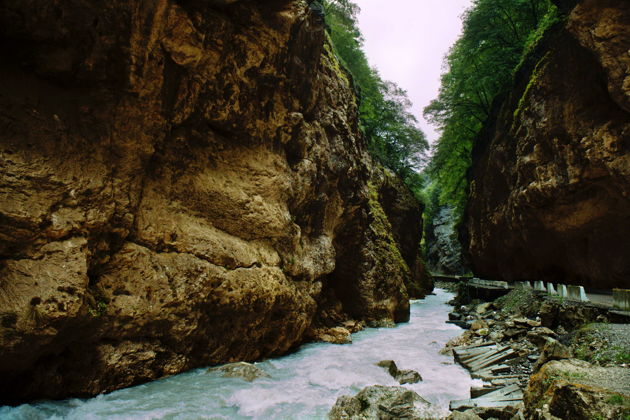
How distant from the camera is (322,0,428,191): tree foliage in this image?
878 inches

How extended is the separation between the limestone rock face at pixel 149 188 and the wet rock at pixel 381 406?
10.7 ft

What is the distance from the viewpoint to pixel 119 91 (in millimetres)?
6297

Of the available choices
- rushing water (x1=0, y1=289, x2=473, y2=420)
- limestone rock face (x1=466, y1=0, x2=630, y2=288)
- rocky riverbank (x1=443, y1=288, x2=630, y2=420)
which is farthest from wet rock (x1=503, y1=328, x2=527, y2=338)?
limestone rock face (x1=466, y1=0, x2=630, y2=288)

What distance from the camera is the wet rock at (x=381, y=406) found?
4754 mm

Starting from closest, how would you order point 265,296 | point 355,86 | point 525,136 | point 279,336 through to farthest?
point 265,296, point 279,336, point 525,136, point 355,86

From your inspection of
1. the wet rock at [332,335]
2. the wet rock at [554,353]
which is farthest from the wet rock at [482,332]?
the wet rock at [554,353]

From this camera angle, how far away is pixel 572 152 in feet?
44.1

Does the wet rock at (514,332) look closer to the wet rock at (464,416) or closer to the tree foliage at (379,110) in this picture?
the wet rock at (464,416)

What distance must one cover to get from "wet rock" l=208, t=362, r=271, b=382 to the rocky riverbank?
11.8 ft

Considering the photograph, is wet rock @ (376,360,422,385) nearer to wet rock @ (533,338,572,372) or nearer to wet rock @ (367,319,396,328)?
wet rock @ (533,338,572,372)

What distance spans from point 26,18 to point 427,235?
56.4 m

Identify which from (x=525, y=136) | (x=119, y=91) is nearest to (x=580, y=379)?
(x=119, y=91)

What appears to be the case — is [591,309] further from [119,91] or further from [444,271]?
[444,271]

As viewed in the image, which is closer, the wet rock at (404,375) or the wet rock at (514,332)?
the wet rock at (404,375)
